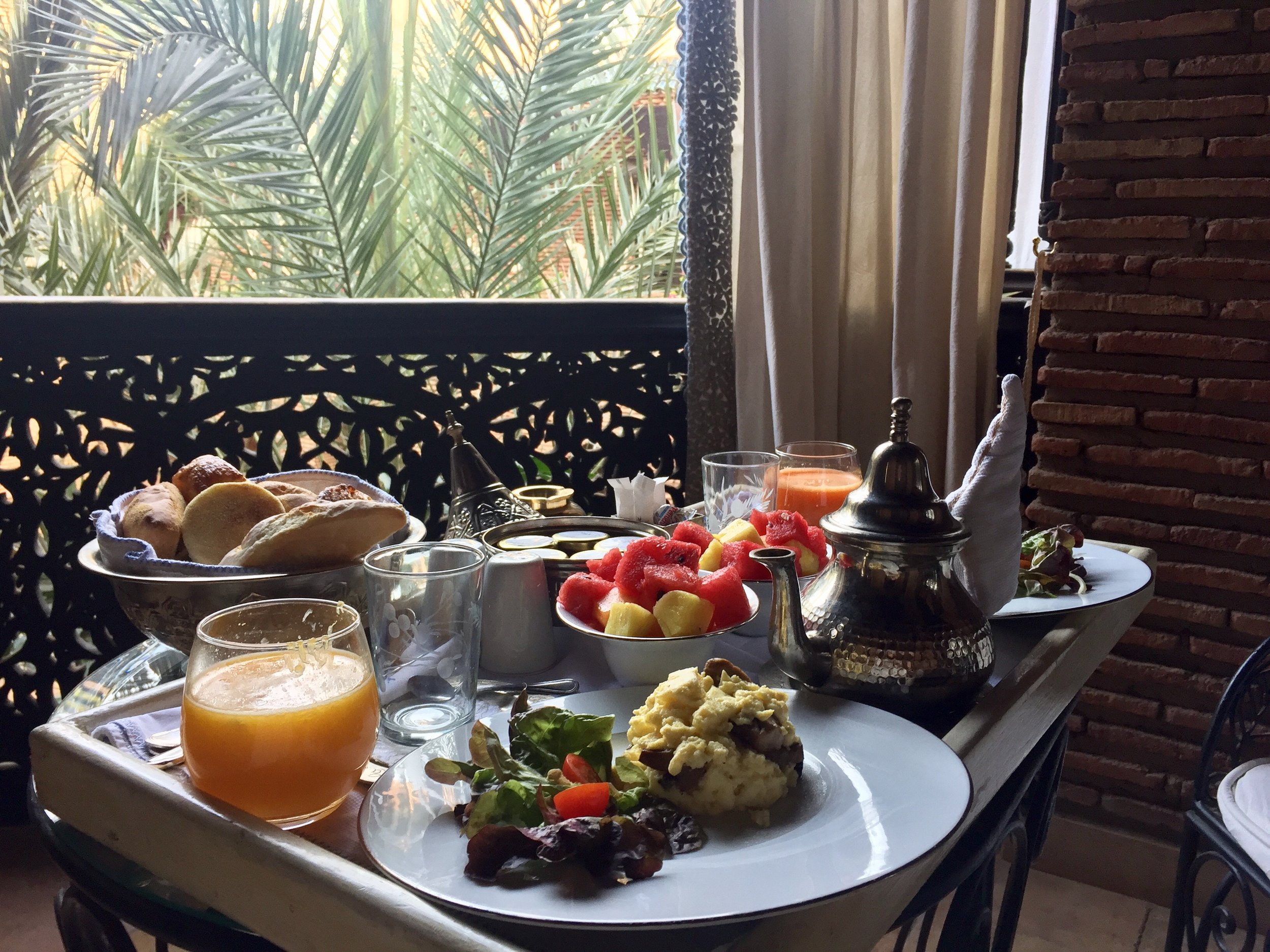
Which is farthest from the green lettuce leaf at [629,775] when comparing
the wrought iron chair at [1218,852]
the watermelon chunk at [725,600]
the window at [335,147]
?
the window at [335,147]

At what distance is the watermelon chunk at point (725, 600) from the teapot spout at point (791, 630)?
53mm

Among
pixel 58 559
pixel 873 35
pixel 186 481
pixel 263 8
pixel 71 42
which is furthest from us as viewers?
pixel 71 42

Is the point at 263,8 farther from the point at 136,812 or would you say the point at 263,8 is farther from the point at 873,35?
the point at 136,812

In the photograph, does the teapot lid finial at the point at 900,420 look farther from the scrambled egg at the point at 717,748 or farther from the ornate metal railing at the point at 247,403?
the ornate metal railing at the point at 247,403

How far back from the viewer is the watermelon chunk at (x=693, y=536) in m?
1.07

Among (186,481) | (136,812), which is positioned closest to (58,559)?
(186,481)

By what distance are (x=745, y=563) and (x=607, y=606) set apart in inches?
7.3

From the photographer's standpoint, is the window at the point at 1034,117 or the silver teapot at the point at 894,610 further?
the window at the point at 1034,117

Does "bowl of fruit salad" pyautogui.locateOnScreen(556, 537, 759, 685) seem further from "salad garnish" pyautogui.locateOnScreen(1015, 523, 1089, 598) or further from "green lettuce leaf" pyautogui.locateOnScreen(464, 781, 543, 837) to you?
"salad garnish" pyautogui.locateOnScreen(1015, 523, 1089, 598)

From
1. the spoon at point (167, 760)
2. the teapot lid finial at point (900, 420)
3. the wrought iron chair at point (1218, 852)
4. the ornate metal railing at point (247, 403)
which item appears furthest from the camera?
the ornate metal railing at point (247, 403)

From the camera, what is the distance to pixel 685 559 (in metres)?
0.99

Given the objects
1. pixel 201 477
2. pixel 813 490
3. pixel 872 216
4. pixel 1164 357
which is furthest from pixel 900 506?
pixel 872 216

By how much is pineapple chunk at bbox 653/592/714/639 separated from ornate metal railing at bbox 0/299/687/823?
139 centimetres

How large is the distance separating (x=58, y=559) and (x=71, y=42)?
3022mm
